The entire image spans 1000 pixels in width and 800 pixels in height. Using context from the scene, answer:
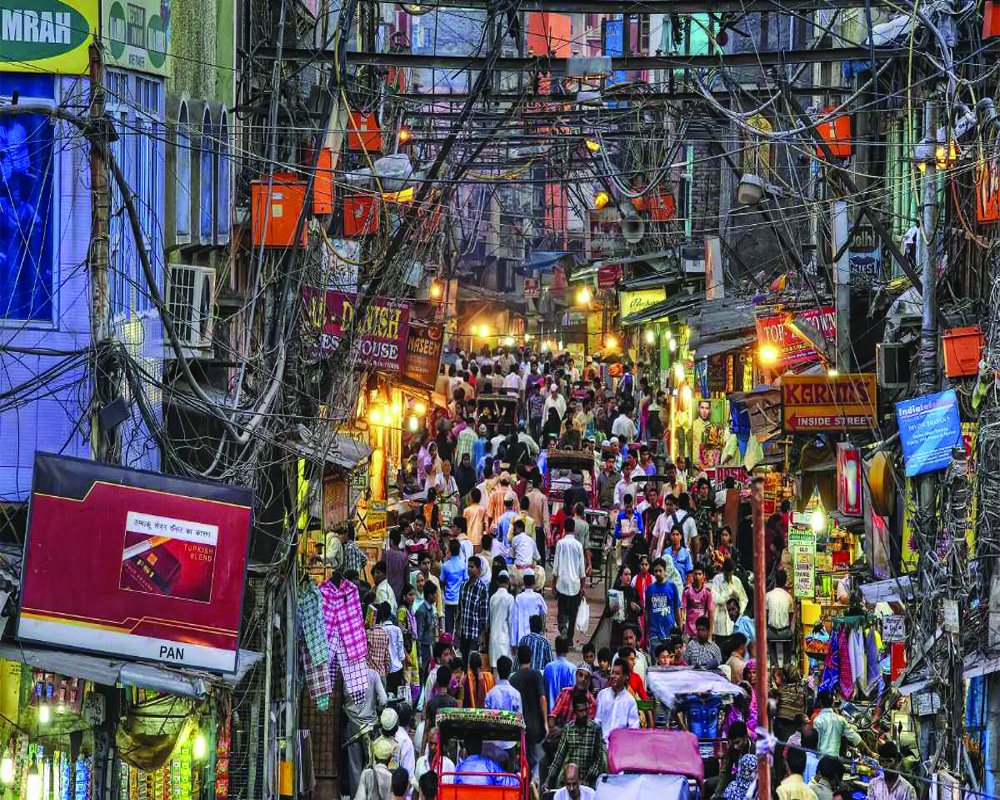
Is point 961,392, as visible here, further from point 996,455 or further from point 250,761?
point 250,761

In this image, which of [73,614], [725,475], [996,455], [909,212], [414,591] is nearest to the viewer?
[73,614]

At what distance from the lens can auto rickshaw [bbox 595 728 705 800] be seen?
12.9 meters

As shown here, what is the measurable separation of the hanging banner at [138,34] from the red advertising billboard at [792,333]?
30.1 feet

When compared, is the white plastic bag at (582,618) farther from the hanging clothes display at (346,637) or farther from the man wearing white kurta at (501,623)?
the hanging clothes display at (346,637)

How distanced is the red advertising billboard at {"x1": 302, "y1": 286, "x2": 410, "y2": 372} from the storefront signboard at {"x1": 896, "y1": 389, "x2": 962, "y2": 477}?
5014 mm

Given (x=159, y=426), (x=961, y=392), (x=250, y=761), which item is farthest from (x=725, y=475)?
(x=159, y=426)

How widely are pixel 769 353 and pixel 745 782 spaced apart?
955cm

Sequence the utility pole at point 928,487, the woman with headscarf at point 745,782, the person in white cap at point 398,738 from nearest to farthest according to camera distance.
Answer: the woman with headscarf at point 745,782 → the person in white cap at point 398,738 → the utility pole at point 928,487

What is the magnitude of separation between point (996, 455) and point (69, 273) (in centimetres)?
710

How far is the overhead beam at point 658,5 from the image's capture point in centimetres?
1545

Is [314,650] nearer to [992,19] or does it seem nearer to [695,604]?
[695,604]

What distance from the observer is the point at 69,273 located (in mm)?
12117

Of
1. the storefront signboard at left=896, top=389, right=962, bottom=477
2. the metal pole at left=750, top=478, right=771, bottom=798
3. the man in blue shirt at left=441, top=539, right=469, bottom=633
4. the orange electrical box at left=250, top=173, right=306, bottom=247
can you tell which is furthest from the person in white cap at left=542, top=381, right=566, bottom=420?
the metal pole at left=750, top=478, right=771, bottom=798

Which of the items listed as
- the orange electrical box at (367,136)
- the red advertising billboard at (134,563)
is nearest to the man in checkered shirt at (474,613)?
the orange electrical box at (367,136)
